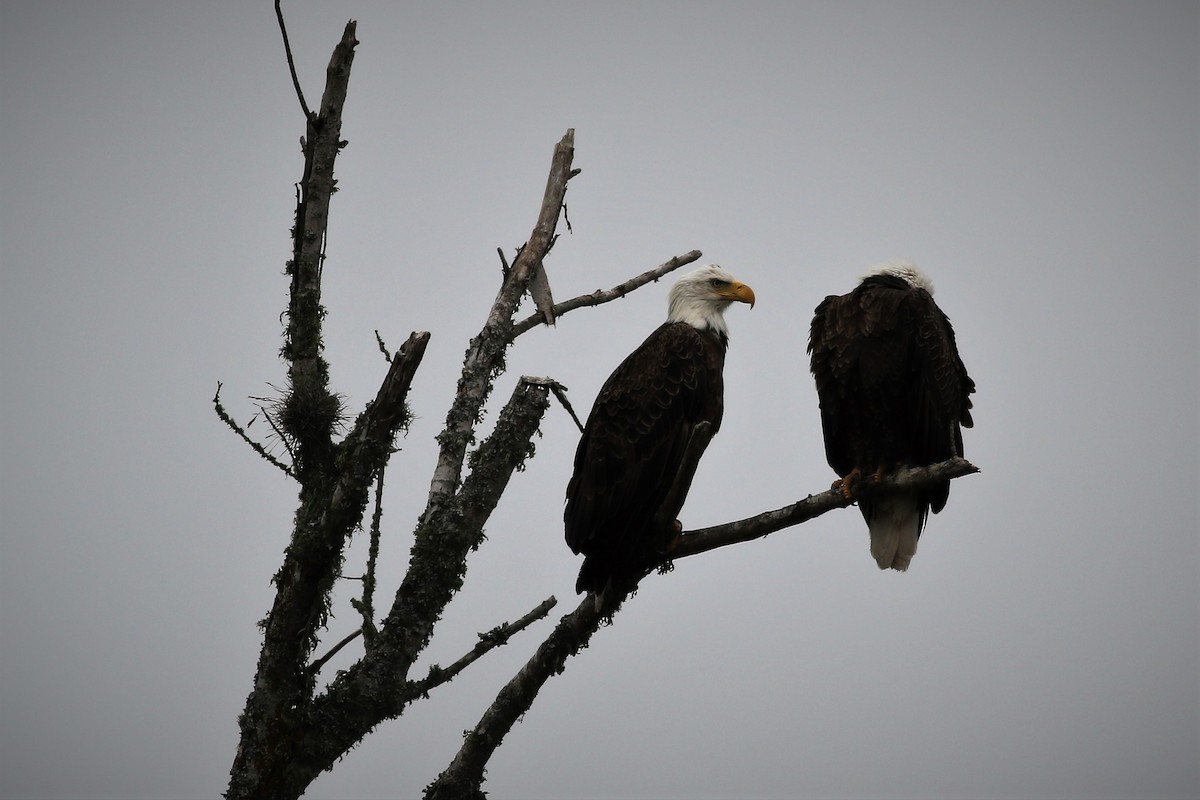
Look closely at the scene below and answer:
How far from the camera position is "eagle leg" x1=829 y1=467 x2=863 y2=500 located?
524 cm

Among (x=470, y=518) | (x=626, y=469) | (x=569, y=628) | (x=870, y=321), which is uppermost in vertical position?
(x=870, y=321)

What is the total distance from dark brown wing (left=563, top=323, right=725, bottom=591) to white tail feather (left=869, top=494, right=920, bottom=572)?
4.27ft

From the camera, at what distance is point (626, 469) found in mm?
5387

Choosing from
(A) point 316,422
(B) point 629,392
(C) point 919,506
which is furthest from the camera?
(C) point 919,506

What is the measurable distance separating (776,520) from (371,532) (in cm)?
199

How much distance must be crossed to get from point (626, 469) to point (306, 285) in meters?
1.87

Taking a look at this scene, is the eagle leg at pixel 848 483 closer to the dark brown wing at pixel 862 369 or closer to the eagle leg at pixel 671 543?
the dark brown wing at pixel 862 369

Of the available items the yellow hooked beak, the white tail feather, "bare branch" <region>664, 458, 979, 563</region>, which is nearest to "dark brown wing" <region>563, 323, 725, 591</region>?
"bare branch" <region>664, 458, 979, 563</region>

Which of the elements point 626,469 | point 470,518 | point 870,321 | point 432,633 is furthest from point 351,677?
point 870,321

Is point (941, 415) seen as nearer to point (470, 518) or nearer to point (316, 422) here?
point (470, 518)

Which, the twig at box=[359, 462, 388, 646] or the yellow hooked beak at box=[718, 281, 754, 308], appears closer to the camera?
the twig at box=[359, 462, 388, 646]

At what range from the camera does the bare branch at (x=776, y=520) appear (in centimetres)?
462

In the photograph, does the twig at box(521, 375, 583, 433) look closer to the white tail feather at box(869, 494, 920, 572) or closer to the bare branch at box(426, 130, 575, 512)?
the bare branch at box(426, 130, 575, 512)

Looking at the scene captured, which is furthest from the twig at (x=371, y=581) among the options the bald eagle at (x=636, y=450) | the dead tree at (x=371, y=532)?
the bald eagle at (x=636, y=450)
